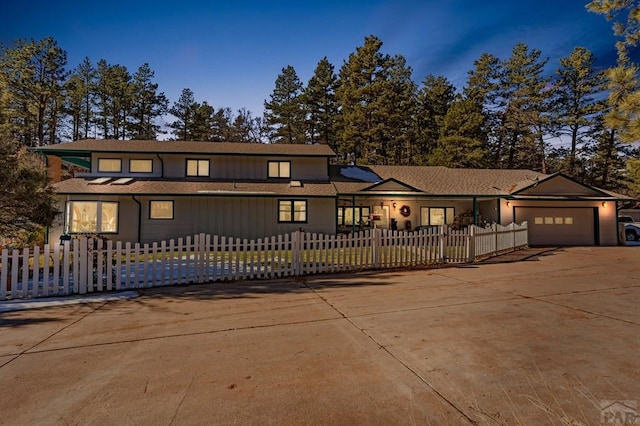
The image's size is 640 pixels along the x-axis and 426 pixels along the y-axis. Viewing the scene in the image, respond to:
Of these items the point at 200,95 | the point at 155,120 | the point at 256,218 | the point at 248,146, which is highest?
the point at 200,95

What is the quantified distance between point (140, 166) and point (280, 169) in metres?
8.11

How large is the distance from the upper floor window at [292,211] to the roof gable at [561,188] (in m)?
13.4

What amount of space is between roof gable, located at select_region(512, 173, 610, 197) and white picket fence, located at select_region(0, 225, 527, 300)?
329 inches

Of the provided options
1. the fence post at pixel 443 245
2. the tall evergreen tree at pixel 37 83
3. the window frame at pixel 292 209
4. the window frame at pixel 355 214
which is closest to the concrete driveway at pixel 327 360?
the fence post at pixel 443 245

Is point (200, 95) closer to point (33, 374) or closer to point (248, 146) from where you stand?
point (248, 146)

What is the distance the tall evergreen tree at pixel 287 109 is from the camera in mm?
41781

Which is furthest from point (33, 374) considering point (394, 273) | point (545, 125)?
point (545, 125)

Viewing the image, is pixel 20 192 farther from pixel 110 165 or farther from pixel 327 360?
pixel 110 165

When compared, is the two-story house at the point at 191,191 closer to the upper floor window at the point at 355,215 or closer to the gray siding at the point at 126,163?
the gray siding at the point at 126,163

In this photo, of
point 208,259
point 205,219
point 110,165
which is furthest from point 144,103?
point 208,259

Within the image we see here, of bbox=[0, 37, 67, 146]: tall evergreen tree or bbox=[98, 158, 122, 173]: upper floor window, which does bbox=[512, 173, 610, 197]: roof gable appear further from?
bbox=[0, 37, 67, 146]: tall evergreen tree

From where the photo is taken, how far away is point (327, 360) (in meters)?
3.62

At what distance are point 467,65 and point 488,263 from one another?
35856mm

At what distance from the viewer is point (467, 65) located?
3903 cm
